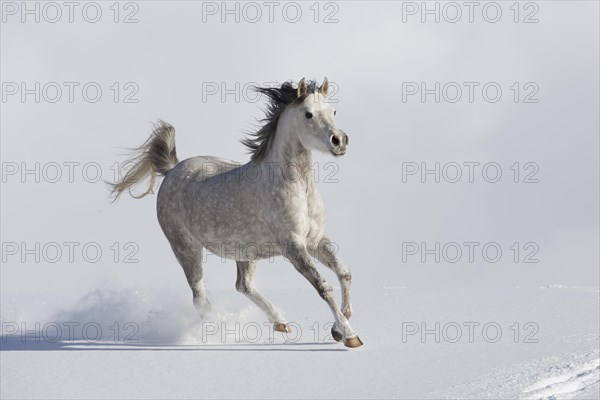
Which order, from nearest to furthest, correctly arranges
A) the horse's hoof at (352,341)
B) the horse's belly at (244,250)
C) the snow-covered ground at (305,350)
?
the snow-covered ground at (305,350)
the horse's hoof at (352,341)
the horse's belly at (244,250)

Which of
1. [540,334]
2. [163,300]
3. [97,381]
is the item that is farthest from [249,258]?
[540,334]

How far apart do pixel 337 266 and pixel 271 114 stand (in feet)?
5.15

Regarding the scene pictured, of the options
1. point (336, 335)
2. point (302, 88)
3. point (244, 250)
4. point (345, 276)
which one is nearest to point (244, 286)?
point (244, 250)

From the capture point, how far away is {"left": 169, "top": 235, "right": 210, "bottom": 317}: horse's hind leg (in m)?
9.60

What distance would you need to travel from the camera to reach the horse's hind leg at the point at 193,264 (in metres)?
9.60

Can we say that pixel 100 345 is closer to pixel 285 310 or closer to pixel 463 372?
pixel 285 310

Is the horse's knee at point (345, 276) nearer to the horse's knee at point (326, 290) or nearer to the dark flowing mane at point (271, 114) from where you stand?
the horse's knee at point (326, 290)

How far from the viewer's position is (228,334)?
31.0ft

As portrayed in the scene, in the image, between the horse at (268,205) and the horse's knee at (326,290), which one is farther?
the horse at (268,205)

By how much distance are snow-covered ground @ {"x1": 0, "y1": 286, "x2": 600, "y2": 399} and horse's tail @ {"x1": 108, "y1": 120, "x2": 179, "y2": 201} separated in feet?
4.02

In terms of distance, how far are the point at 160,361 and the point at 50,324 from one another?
2.72 meters

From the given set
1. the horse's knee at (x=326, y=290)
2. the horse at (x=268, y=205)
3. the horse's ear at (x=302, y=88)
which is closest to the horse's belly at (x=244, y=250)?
the horse at (x=268, y=205)

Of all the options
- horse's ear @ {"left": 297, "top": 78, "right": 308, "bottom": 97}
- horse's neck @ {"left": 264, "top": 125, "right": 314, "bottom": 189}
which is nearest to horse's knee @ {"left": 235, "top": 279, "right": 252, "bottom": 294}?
horse's neck @ {"left": 264, "top": 125, "right": 314, "bottom": 189}

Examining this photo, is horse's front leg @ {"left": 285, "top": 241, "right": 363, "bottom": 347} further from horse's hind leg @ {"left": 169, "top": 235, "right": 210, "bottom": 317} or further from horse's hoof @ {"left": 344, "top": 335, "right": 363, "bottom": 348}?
horse's hind leg @ {"left": 169, "top": 235, "right": 210, "bottom": 317}
